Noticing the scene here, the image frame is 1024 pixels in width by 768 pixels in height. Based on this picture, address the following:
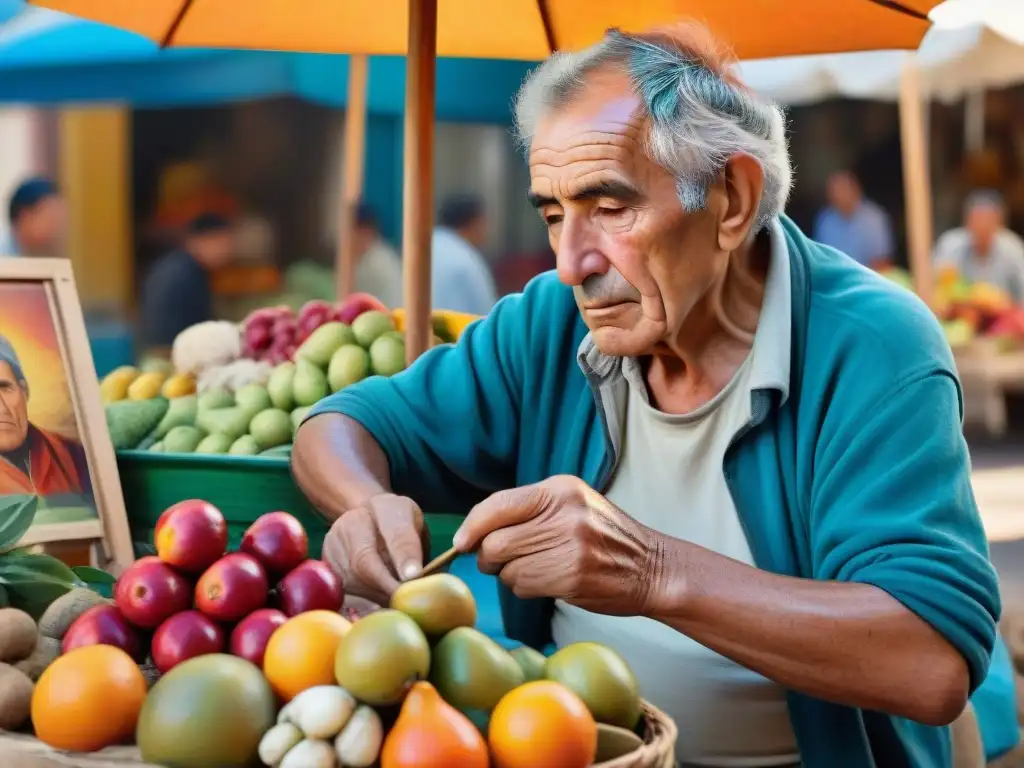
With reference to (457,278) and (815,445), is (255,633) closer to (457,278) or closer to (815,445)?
(815,445)

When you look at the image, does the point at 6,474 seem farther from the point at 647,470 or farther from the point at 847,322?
the point at 847,322

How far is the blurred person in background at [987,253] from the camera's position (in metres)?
9.88

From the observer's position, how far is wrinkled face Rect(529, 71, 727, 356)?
1890mm

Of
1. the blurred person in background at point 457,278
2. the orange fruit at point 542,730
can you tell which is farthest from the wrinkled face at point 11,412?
the blurred person in background at point 457,278

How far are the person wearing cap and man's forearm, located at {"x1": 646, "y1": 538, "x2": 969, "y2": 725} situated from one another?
4.50 ft

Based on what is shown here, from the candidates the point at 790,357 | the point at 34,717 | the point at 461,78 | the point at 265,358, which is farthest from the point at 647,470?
the point at 461,78

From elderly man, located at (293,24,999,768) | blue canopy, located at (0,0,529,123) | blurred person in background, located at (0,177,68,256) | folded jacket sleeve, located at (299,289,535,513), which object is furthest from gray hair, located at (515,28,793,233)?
blurred person in background, located at (0,177,68,256)

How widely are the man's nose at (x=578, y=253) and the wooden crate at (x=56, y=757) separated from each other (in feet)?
3.05

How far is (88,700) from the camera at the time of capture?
1.50 meters

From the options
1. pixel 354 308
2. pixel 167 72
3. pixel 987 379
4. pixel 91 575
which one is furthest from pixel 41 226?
pixel 987 379

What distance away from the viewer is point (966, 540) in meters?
1.79

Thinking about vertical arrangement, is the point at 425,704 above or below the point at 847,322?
below

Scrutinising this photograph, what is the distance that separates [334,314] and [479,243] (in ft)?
16.4

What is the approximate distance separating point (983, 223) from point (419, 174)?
8.22 meters
